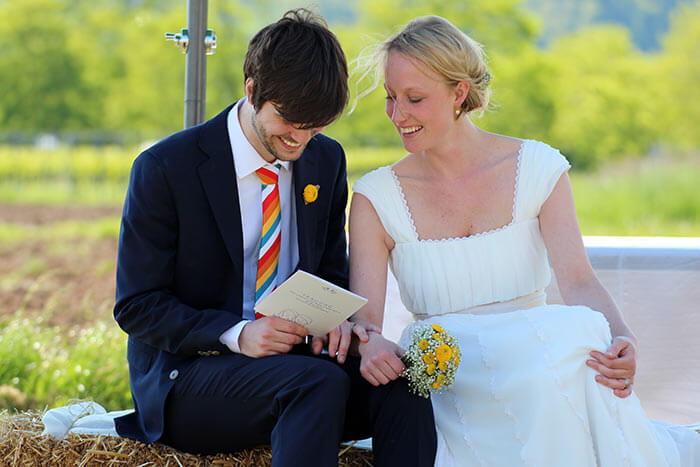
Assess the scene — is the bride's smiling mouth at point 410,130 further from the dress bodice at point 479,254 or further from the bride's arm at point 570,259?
the bride's arm at point 570,259

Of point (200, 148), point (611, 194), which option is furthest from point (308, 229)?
point (611, 194)

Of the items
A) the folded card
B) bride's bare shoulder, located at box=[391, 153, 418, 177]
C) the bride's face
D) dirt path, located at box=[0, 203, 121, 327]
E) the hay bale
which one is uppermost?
the bride's face

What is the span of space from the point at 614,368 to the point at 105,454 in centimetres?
165

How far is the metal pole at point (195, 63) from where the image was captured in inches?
135

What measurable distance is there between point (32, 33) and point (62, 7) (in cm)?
76

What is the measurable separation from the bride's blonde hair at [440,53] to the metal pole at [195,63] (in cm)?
75

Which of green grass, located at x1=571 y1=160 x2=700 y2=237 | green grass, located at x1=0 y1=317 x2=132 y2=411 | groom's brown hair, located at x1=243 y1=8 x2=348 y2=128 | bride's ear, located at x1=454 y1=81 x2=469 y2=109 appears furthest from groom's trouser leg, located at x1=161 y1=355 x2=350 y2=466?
green grass, located at x1=571 y1=160 x2=700 y2=237

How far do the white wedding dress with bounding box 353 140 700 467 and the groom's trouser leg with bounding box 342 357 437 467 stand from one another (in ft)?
0.62

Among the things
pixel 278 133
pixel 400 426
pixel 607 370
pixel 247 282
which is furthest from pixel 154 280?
pixel 607 370

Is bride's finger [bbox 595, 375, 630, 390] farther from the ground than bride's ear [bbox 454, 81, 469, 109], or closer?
closer

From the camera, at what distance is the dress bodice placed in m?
3.06

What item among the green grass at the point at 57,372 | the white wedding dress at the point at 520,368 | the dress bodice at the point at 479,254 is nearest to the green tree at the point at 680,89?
the green grass at the point at 57,372

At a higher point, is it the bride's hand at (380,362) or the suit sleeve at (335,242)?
the suit sleeve at (335,242)

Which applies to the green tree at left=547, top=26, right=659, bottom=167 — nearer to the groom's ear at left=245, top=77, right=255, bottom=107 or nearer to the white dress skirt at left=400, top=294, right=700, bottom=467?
the white dress skirt at left=400, top=294, right=700, bottom=467
